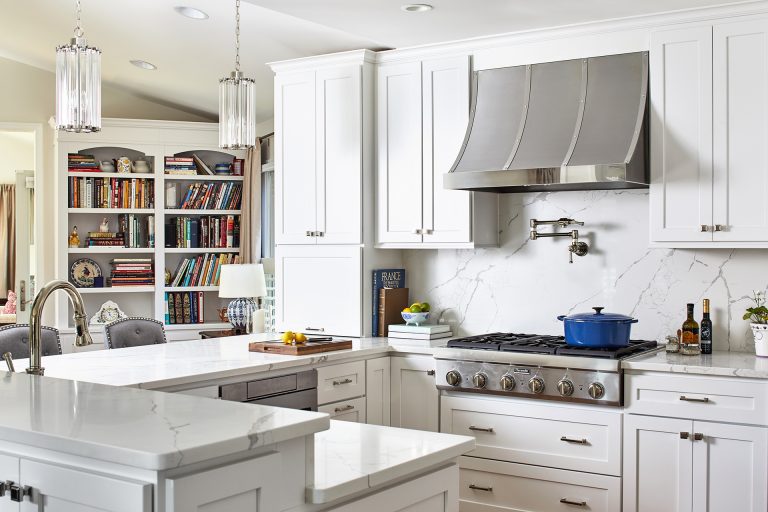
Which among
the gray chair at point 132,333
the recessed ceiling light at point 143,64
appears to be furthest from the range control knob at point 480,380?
the recessed ceiling light at point 143,64

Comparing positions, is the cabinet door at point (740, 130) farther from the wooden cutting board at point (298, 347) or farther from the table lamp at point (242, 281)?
the table lamp at point (242, 281)

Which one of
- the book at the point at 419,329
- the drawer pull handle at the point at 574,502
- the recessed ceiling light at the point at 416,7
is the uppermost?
the recessed ceiling light at the point at 416,7

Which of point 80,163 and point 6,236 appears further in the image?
point 6,236

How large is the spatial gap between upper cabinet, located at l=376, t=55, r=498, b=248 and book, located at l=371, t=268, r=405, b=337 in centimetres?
19

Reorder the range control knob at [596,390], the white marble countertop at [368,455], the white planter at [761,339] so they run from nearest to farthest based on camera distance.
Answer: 1. the white marble countertop at [368,455]
2. the range control knob at [596,390]
3. the white planter at [761,339]

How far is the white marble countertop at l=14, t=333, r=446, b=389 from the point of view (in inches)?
133

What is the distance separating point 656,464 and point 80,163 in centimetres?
550

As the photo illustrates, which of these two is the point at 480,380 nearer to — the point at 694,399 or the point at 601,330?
the point at 601,330

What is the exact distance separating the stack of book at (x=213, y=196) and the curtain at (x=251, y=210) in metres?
0.11

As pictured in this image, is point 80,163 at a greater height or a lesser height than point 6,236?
greater

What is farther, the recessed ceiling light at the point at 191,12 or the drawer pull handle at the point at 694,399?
the recessed ceiling light at the point at 191,12

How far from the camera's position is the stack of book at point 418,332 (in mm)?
4676

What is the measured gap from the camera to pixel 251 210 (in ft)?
24.7

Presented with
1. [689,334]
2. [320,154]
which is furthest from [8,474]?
[320,154]
